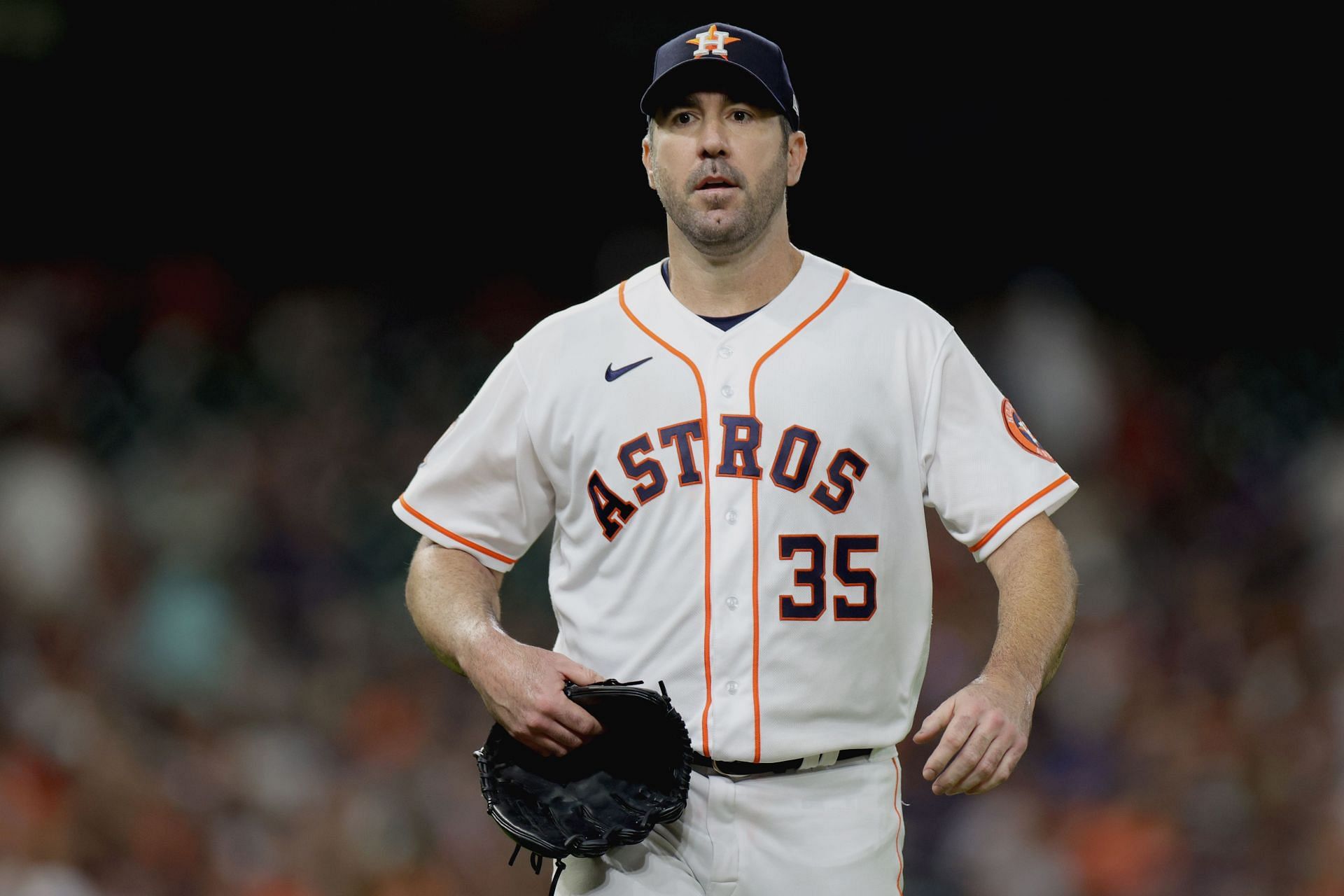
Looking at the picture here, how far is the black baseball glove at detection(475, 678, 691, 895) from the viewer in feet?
7.12

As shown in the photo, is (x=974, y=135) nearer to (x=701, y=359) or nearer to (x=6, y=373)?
(x=6, y=373)

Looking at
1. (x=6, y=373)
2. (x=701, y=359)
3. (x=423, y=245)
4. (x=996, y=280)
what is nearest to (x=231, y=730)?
(x=6, y=373)

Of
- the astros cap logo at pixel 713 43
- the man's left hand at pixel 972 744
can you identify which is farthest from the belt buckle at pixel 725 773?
the astros cap logo at pixel 713 43

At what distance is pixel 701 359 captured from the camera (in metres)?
2.44

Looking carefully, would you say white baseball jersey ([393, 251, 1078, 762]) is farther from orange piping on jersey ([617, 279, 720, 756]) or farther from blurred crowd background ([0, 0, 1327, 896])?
blurred crowd background ([0, 0, 1327, 896])

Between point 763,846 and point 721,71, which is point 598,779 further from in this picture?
point 721,71

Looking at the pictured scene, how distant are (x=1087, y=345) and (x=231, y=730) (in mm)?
4095

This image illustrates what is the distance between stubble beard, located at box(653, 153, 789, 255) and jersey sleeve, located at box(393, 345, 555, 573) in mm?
368

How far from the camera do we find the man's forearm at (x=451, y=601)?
234 centimetres

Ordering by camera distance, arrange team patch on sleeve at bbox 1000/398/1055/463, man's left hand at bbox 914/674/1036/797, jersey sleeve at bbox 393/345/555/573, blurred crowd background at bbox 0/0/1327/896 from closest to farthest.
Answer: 1. man's left hand at bbox 914/674/1036/797
2. team patch on sleeve at bbox 1000/398/1055/463
3. jersey sleeve at bbox 393/345/555/573
4. blurred crowd background at bbox 0/0/1327/896

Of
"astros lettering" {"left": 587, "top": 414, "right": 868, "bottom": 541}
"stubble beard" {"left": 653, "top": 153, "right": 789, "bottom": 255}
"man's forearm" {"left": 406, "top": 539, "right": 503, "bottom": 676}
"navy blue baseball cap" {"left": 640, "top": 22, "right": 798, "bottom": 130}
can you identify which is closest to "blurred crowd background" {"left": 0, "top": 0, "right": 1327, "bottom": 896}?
"man's forearm" {"left": 406, "top": 539, "right": 503, "bottom": 676}

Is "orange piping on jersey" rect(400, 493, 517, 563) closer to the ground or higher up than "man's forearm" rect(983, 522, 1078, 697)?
higher up

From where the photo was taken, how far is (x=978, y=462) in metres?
2.37


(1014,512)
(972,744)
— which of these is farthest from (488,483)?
(972,744)
